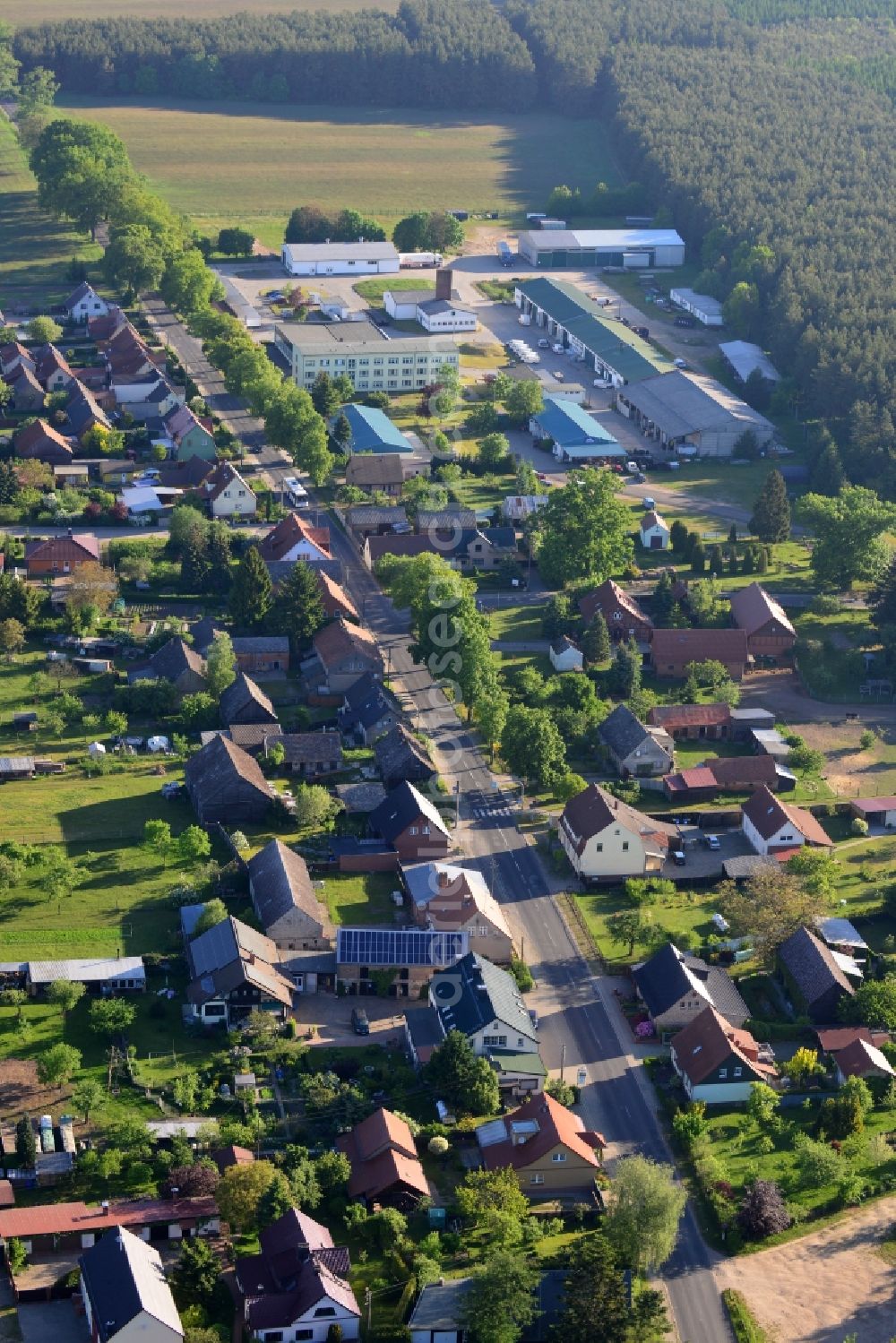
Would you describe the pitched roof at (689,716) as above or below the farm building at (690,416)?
below

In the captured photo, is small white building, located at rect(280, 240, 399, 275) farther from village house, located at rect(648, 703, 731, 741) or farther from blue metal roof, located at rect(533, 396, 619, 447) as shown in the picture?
village house, located at rect(648, 703, 731, 741)

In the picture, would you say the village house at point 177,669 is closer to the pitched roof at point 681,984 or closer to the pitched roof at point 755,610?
the pitched roof at point 681,984

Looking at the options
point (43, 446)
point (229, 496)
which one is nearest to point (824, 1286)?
point (229, 496)

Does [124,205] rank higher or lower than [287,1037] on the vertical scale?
higher

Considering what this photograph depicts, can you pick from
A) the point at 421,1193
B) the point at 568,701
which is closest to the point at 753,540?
the point at 568,701

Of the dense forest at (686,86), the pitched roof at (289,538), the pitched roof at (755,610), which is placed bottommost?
the pitched roof at (755,610)

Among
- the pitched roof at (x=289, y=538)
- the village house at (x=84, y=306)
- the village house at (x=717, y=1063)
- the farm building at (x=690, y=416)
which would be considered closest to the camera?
the village house at (x=717, y=1063)

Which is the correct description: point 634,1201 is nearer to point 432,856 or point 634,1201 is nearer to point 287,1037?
point 287,1037

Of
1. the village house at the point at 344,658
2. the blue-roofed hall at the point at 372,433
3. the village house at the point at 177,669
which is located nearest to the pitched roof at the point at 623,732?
the village house at the point at 344,658
